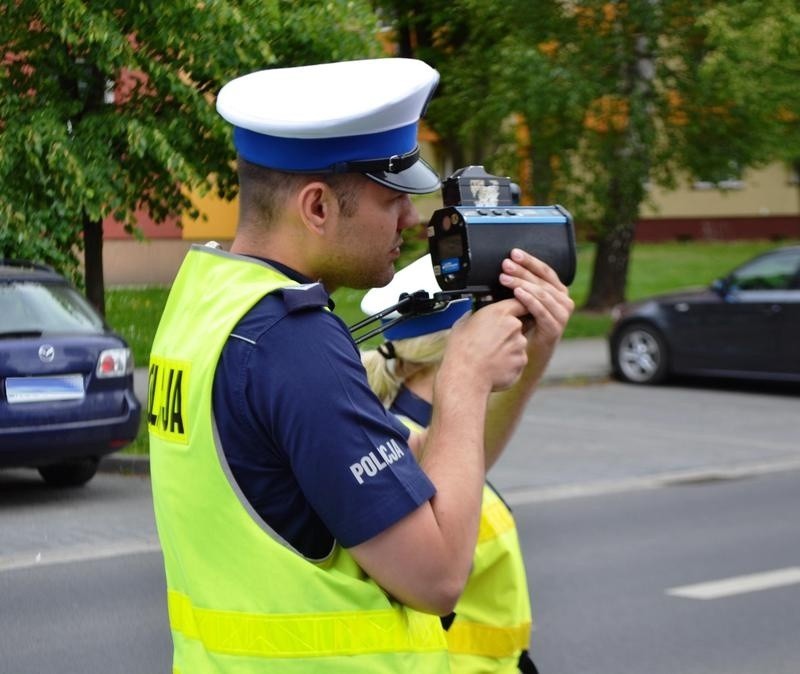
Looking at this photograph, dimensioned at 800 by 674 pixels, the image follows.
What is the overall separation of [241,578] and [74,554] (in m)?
6.69

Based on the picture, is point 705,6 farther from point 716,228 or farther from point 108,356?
point 716,228

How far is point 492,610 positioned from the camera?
2.82 metres

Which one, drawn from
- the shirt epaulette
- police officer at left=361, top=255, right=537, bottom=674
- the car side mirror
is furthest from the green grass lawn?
the shirt epaulette

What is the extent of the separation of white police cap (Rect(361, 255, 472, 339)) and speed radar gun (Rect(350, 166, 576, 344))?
637 mm

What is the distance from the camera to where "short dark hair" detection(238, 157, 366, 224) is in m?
1.94

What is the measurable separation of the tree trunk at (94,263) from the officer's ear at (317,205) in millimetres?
9194

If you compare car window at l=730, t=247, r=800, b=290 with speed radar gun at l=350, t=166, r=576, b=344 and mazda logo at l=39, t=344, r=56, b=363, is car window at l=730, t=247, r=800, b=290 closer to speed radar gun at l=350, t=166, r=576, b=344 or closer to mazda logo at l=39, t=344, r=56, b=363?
mazda logo at l=39, t=344, r=56, b=363

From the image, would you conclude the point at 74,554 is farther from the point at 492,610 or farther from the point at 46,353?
the point at 492,610

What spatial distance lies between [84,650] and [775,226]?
44589mm

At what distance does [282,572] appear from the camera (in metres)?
1.82

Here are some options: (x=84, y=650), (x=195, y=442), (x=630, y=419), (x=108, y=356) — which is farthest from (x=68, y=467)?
(x=195, y=442)

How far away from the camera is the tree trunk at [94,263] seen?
36.8 feet

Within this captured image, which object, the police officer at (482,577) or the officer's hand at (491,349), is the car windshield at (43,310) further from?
the officer's hand at (491,349)

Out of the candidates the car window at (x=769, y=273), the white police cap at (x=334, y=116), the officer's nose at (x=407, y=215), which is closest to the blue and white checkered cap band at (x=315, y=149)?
the white police cap at (x=334, y=116)
